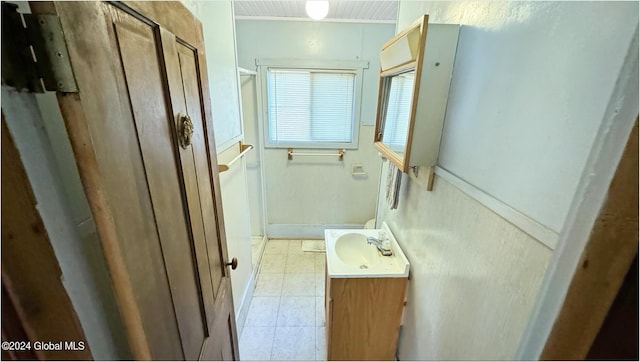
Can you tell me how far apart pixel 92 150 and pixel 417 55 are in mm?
978

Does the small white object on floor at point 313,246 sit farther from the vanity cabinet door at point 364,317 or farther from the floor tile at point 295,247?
the vanity cabinet door at point 364,317

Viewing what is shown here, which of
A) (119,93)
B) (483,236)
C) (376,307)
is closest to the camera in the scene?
(119,93)

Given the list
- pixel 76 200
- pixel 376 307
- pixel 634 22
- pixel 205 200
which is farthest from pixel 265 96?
pixel 634 22

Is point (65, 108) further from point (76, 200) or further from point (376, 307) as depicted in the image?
point (376, 307)

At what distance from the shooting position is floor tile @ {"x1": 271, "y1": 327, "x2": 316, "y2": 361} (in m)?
1.73

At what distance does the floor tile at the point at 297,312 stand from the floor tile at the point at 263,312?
0.05 meters

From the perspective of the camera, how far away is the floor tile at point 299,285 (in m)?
2.29

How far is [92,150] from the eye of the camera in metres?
0.39

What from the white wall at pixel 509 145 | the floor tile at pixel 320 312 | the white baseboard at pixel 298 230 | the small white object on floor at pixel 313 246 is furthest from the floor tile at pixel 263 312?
the white wall at pixel 509 145

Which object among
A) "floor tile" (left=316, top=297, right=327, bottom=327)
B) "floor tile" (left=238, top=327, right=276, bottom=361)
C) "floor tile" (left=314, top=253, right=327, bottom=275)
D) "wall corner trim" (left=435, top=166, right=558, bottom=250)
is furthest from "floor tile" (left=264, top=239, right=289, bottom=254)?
"wall corner trim" (left=435, top=166, right=558, bottom=250)

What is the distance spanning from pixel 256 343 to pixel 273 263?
0.94 metres

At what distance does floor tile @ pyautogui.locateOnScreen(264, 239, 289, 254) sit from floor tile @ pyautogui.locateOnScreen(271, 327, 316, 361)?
1.03 m

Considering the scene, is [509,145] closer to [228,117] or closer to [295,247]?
[228,117]

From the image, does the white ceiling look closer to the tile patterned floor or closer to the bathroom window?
the bathroom window
